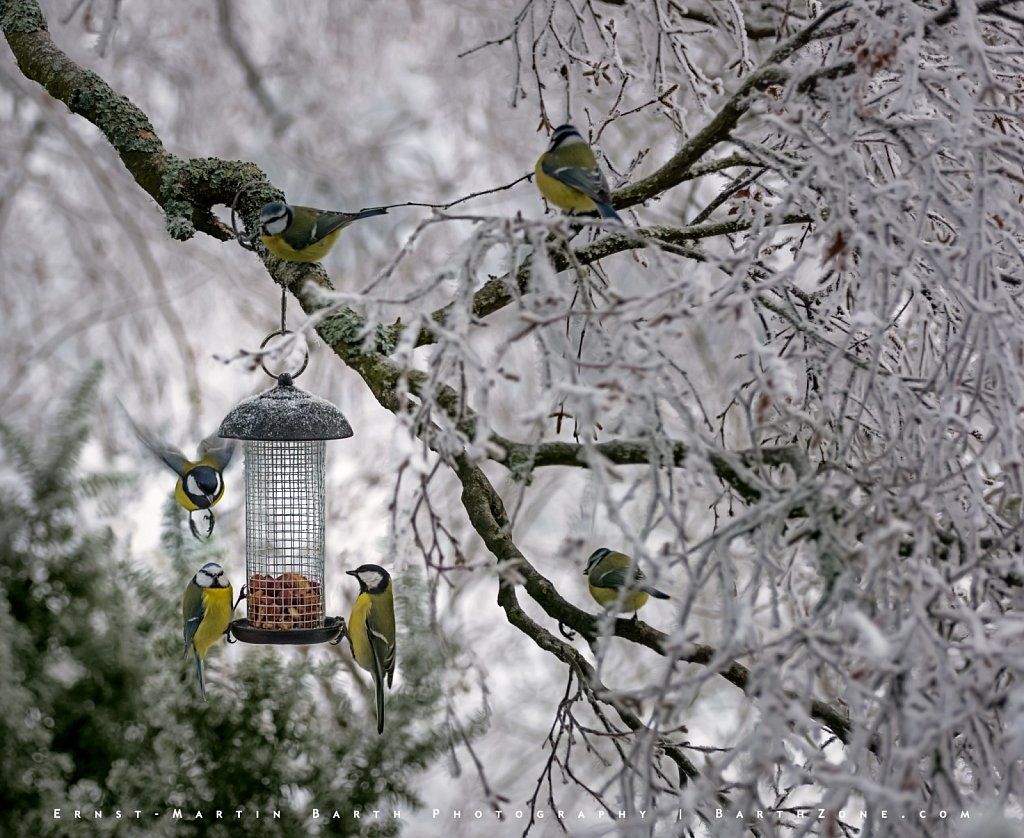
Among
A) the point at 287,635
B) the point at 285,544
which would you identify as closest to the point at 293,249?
the point at 287,635

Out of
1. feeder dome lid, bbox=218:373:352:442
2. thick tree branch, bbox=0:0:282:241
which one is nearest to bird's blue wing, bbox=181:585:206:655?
feeder dome lid, bbox=218:373:352:442

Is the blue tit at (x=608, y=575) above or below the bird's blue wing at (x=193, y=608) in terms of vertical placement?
below

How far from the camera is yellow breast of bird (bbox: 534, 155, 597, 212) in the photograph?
75.9 inches

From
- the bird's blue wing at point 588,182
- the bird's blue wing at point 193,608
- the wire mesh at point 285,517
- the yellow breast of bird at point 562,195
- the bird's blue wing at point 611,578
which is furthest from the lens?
the wire mesh at point 285,517

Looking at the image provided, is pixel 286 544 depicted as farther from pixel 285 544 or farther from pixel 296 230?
pixel 296 230

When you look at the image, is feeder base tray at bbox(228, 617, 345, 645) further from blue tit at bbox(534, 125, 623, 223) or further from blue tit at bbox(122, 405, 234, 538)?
blue tit at bbox(534, 125, 623, 223)

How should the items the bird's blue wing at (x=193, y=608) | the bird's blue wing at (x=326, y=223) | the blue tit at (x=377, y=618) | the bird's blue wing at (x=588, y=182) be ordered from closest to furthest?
the bird's blue wing at (x=588, y=182), the bird's blue wing at (x=326, y=223), the blue tit at (x=377, y=618), the bird's blue wing at (x=193, y=608)

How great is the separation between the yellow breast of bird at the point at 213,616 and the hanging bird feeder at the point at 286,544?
6cm

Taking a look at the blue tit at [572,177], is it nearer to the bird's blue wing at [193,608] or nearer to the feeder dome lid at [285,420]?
the feeder dome lid at [285,420]

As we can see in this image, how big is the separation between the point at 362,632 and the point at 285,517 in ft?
1.34

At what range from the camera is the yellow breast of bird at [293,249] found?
87.3 inches

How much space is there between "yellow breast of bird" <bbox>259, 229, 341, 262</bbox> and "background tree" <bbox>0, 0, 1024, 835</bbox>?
47 millimetres

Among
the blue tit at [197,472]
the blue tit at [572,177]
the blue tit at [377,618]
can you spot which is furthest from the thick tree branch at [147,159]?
the blue tit at [377,618]

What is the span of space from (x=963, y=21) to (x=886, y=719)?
67 cm
